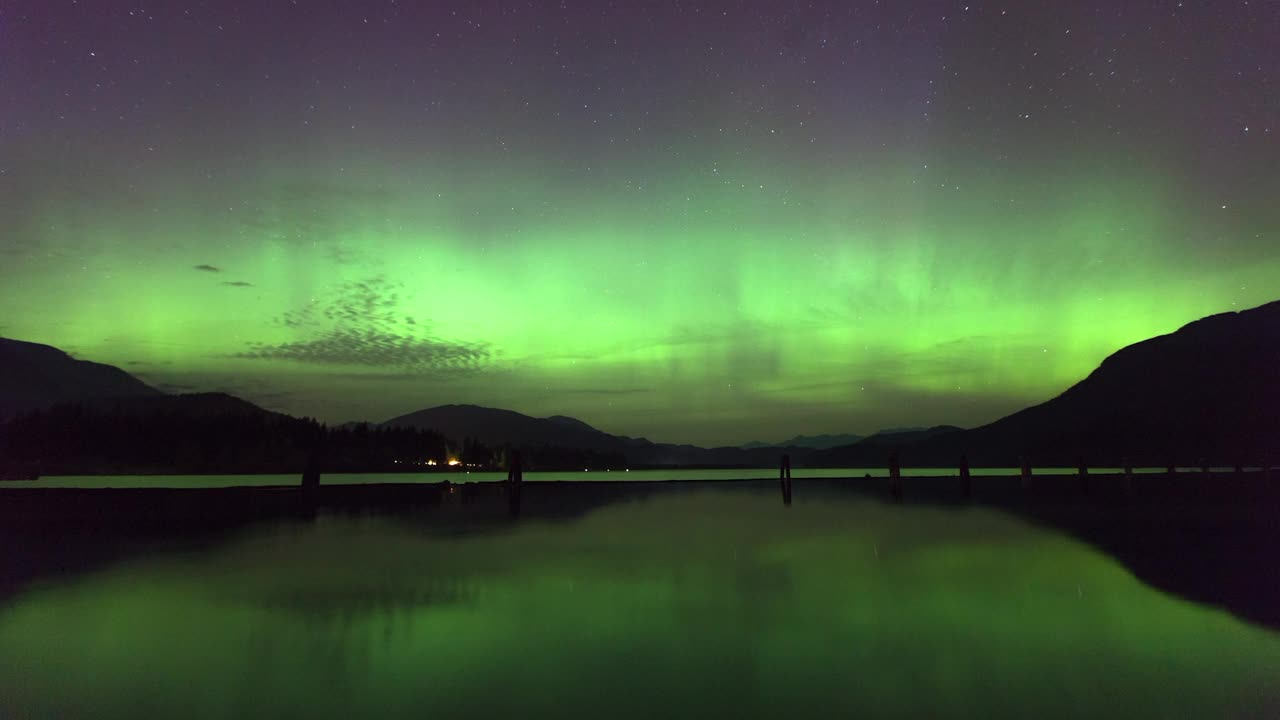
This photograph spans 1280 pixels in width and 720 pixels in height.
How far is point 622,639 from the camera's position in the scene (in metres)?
13.0

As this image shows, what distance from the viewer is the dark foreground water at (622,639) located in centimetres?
948

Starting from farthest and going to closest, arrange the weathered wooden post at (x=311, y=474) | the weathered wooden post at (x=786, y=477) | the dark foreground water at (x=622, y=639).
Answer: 1. the weathered wooden post at (x=786, y=477)
2. the weathered wooden post at (x=311, y=474)
3. the dark foreground water at (x=622, y=639)

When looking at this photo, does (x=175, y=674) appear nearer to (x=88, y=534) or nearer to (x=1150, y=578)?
(x=1150, y=578)

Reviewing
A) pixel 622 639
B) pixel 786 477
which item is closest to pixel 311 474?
pixel 786 477

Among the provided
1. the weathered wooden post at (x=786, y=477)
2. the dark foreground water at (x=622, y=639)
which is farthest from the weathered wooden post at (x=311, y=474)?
the weathered wooden post at (x=786, y=477)

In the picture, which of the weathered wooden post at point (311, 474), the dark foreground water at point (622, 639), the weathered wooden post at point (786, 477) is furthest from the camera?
the weathered wooden post at point (786, 477)

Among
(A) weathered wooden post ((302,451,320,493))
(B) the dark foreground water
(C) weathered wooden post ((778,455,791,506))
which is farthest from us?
(C) weathered wooden post ((778,455,791,506))

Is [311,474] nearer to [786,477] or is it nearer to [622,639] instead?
[786,477]

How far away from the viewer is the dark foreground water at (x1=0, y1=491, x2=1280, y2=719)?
373 inches

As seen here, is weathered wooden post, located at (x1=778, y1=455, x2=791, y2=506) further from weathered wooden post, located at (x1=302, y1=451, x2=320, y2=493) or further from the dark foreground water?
the dark foreground water

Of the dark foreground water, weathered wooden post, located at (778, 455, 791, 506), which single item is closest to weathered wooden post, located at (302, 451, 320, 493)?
the dark foreground water

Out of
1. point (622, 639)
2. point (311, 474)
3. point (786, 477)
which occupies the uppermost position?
point (311, 474)

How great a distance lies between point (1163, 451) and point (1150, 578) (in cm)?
17552

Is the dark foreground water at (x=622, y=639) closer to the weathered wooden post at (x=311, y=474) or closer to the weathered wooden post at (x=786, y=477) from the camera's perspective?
the weathered wooden post at (x=311, y=474)
